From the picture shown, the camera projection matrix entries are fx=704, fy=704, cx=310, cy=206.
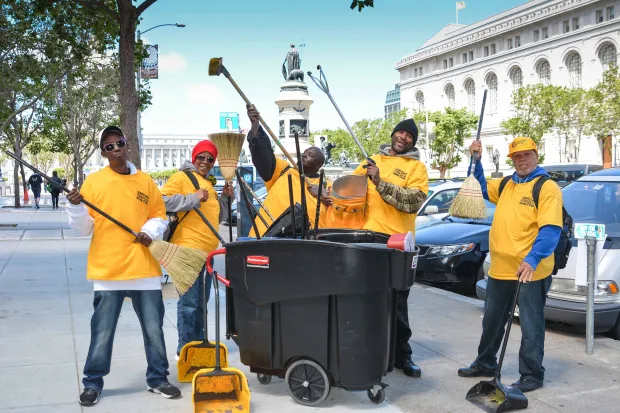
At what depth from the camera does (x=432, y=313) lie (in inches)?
319

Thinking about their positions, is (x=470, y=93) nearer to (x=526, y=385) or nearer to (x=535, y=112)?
(x=535, y=112)

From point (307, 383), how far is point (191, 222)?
1694 mm

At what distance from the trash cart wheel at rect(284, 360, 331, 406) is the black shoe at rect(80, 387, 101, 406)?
4.19ft

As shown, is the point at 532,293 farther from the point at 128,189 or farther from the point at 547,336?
the point at 128,189

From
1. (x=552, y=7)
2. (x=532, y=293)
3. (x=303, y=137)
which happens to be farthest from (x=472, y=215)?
(x=552, y=7)

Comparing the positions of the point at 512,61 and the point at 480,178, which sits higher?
the point at 512,61

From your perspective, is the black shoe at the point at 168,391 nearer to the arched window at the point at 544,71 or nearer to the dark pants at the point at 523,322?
the dark pants at the point at 523,322

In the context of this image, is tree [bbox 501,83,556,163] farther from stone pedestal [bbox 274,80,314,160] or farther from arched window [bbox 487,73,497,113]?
stone pedestal [bbox 274,80,314,160]

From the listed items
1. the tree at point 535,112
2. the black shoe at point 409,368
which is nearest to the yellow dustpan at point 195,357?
the black shoe at point 409,368

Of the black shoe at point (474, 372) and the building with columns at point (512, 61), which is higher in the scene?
the building with columns at point (512, 61)

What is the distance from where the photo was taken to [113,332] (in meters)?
4.72

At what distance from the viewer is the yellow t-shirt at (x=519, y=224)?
→ 16.2 feet

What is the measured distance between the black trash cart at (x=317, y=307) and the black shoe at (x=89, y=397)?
3.43 ft

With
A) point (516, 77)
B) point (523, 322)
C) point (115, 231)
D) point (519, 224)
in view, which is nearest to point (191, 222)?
point (115, 231)
